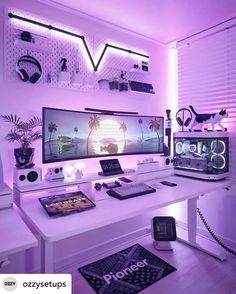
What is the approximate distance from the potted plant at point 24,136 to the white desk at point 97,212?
26 centimetres

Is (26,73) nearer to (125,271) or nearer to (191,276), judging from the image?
(125,271)

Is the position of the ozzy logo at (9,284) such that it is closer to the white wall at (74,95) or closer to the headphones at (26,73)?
the white wall at (74,95)

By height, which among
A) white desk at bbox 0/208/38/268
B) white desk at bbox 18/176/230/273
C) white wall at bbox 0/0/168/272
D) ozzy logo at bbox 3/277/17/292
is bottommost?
ozzy logo at bbox 3/277/17/292

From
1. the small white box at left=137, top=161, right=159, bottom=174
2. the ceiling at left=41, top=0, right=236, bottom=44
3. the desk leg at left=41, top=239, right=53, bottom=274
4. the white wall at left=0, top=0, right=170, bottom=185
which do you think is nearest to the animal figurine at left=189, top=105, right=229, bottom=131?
the white wall at left=0, top=0, right=170, bottom=185

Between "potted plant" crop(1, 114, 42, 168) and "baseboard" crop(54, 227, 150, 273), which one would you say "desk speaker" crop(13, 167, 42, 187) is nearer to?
"potted plant" crop(1, 114, 42, 168)

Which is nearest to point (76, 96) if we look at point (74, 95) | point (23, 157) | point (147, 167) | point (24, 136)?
point (74, 95)

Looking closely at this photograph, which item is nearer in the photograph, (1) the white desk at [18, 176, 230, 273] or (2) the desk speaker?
(1) the white desk at [18, 176, 230, 273]

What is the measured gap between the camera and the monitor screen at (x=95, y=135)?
1577 millimetres

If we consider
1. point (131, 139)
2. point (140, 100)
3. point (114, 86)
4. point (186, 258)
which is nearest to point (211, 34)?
point (140, 100)

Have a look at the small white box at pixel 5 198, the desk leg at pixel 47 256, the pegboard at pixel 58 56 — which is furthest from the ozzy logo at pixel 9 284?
the pegboard at pixel 58 56

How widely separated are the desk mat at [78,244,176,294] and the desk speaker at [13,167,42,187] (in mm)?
931

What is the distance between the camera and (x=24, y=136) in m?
1.63

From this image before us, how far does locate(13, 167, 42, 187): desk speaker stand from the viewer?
148 cm

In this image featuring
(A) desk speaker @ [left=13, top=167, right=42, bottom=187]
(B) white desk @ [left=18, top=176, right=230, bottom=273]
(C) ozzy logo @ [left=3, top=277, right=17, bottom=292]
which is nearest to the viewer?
(C) ozzy logo @ [left=3, top=277, right=17, bottom=292]
